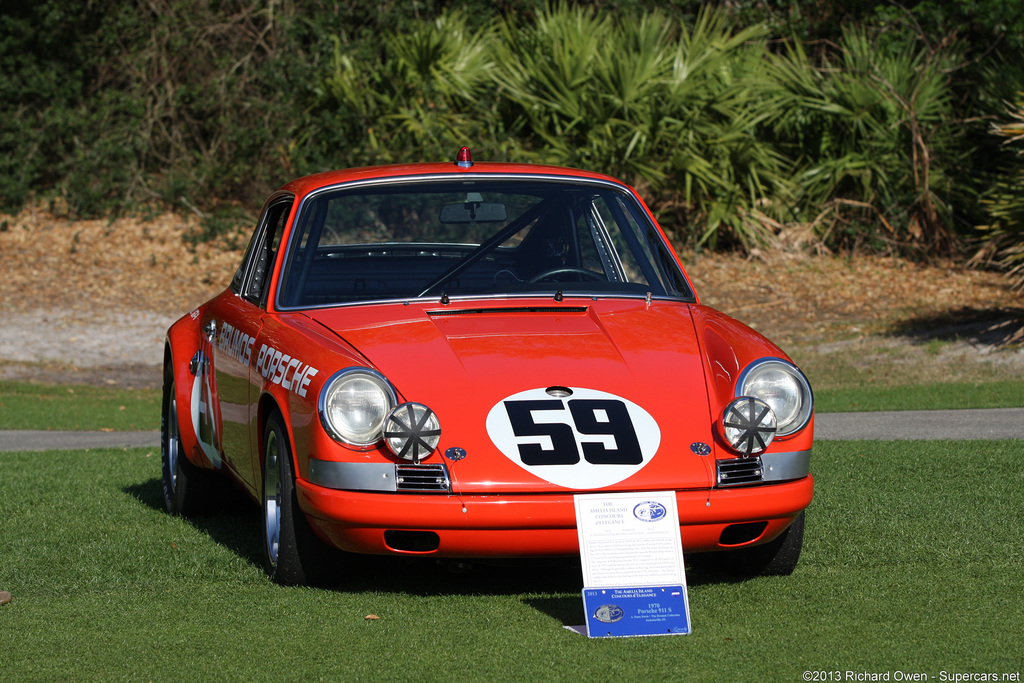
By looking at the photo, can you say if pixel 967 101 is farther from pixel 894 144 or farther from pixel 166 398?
pixel 166 398

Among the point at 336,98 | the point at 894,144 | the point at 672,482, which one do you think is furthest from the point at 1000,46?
the point at 672,482

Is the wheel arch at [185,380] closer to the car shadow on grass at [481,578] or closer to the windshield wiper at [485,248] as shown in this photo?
the car shadow on grass at [481,578]

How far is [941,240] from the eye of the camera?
1880cm

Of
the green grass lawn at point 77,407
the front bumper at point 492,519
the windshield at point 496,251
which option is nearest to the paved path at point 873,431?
the green grass lawn at point 77,407

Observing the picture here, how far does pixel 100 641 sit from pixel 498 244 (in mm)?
2418

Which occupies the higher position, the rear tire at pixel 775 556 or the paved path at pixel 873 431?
the rear tire at pixel 775 556

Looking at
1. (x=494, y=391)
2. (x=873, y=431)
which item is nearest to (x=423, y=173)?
(x=494, y=391)

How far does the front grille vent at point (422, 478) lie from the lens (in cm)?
400

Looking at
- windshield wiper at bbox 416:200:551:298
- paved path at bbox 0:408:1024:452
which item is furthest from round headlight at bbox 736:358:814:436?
paved path at bbox 0:408:1024:452

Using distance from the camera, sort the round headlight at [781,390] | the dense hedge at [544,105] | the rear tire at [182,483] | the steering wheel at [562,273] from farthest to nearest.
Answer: the dense hedge at [544,105]
the rear tire at [182,483]
the steering wheel at [562,273]
the round headlight at [781,390]

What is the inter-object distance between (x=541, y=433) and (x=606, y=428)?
0.22 m

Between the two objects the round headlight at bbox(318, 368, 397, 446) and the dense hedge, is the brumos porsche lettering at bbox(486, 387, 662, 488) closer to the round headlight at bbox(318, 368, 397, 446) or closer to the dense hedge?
the round headlight at bbox(318, 368, 397, 446)

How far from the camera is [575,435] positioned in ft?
13.3

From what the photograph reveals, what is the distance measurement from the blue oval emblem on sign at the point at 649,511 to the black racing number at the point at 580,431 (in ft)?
0.51
